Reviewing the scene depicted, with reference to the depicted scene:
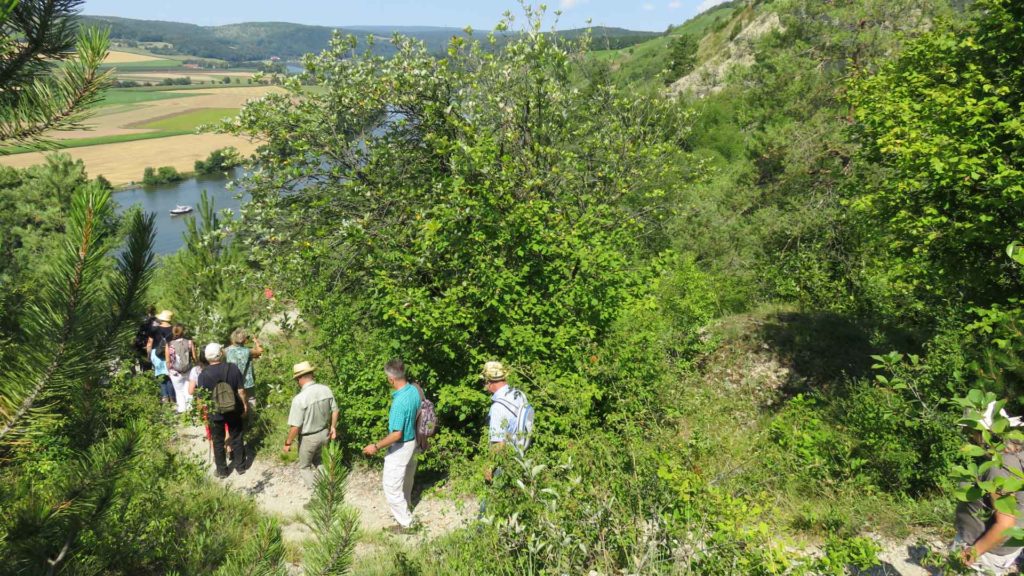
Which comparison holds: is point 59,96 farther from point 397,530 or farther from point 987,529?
point 987,529

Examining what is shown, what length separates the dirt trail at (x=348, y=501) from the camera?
613 cm

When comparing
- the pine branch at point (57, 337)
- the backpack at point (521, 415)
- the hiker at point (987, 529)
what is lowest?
the backpack at point (521, 415)

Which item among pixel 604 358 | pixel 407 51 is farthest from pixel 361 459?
pixel 407 51

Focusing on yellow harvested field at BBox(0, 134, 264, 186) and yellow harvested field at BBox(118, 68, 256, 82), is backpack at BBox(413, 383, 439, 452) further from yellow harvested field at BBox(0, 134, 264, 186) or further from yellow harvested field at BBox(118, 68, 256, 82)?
yellow harvested field at BBox(118, 68, 256, 82)

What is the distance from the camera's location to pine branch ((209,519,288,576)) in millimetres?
2785

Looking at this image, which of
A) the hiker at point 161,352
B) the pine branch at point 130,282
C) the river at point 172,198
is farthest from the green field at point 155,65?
the pine branch at point 130,282

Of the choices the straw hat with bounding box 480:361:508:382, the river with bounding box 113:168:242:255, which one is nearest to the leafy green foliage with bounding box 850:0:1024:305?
the straw hat with bounding box 480:361:508:382

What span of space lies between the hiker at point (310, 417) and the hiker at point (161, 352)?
4.40 metres

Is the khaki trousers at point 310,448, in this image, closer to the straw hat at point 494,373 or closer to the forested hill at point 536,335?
the forested hill at point 536,335

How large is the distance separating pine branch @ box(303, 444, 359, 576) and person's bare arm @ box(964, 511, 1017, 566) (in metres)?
4.10

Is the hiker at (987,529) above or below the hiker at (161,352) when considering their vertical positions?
above

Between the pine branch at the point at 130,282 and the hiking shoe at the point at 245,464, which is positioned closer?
the pine branch at the point at 130,282

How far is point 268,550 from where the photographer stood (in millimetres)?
2828

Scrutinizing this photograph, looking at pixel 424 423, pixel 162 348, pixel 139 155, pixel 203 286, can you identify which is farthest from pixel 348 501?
pixel 139 155
